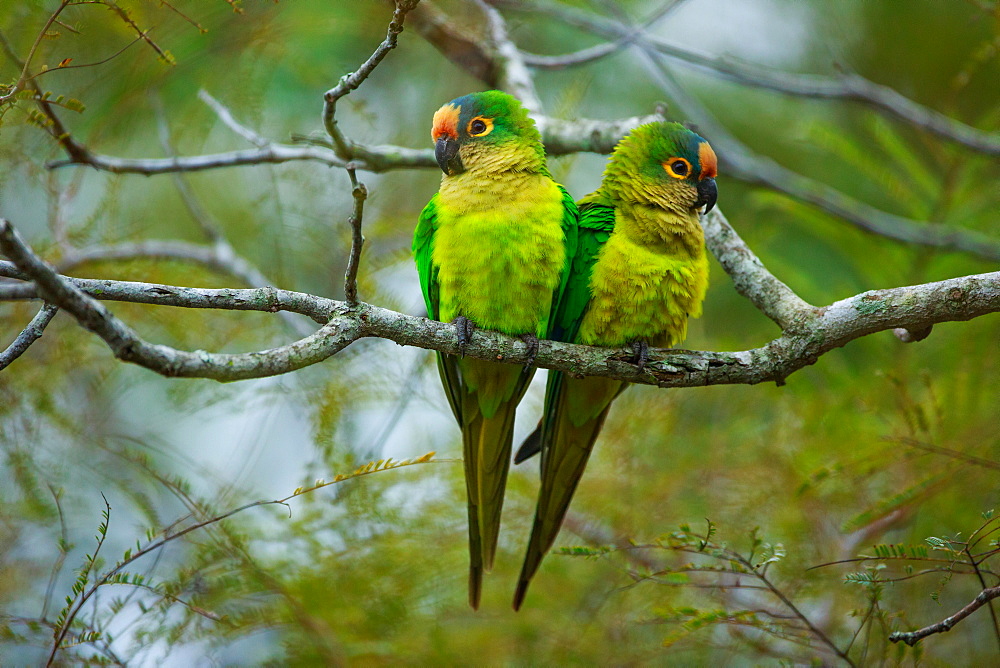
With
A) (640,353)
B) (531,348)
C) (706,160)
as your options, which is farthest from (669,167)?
(531,348)

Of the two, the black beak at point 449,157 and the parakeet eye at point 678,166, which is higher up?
the parakeet eye at point 678,166

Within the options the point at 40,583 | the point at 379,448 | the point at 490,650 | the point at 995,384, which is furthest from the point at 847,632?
the point at 40,583

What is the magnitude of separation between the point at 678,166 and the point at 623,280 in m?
0.82

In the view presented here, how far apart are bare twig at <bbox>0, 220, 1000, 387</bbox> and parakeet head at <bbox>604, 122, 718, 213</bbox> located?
47cm

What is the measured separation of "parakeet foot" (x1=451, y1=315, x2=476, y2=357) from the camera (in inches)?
132

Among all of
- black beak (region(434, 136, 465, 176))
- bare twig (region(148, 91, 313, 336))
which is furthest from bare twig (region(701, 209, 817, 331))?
bare twig (region(148, 91, 313, 336))

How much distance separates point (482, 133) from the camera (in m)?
4.03

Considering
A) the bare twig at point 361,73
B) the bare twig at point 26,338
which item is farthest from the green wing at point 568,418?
the bare twig at point 26,338

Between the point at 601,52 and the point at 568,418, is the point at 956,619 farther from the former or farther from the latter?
the point at 601,52

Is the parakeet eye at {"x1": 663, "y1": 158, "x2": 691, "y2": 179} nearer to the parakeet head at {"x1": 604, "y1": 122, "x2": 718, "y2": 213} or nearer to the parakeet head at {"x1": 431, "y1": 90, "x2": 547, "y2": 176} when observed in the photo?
the parakeet head at {"x1": 604, "y1": 122, "x2": 718, "y2": 213}

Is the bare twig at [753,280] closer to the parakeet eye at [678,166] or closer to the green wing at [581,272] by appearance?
the parakeet eye at [678,166]

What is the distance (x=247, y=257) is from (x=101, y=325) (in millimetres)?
5274

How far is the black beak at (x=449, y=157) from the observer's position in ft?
13.2

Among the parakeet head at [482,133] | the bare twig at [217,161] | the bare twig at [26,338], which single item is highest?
the parakeet head at [482,133]
